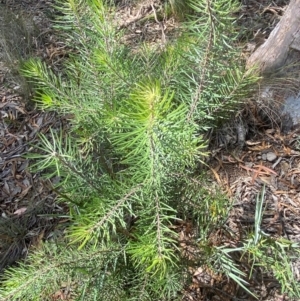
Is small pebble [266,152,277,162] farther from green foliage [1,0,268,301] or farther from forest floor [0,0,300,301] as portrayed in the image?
green foliage [1,0,268,301]

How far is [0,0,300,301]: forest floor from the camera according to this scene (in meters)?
1.83

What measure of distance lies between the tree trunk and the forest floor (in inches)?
4.4

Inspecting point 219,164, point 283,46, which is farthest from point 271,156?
point 283,46

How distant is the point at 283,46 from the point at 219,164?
1.97ft

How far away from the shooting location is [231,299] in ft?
5.50

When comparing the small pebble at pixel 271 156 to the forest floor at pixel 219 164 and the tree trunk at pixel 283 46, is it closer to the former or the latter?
the forest floor at pixel 219 164

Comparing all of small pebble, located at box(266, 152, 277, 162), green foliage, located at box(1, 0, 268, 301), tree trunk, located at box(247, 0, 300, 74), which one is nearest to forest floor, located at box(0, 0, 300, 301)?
Answer: small pebble, located at box(266, 152, 277, 162)

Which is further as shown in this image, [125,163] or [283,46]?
[283,46]

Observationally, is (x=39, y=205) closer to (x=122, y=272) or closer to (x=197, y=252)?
(x=122, y=272)

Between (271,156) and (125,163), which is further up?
(125,163)

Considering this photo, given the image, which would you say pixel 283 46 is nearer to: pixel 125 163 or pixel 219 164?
pixel 219 164

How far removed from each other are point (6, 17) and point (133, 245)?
1.75m

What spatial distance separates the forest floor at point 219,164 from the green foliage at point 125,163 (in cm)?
24

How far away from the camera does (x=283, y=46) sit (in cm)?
197
